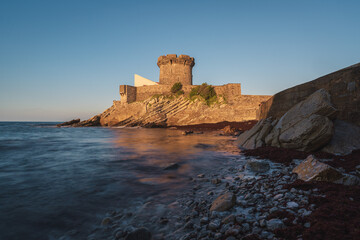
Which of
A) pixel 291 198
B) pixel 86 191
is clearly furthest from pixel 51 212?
pixel 291 198

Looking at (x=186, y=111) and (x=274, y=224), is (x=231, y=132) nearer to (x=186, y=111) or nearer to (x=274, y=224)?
(x=186, y=111)

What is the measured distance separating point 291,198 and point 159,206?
6.91ft

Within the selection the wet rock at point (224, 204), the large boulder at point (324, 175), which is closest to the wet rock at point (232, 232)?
the wet rock at point (224, 204)

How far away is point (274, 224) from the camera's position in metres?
2.00

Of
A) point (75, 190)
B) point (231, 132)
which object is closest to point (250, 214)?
point (75, 190)

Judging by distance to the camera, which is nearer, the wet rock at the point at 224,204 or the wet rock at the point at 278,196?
the wet rock at the point at 224,204

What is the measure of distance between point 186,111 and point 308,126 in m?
24.8

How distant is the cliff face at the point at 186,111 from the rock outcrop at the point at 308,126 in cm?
2169

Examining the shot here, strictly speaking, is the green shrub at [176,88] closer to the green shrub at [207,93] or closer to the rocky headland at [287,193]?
the green shrub at [207,93]

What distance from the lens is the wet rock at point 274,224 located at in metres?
1.98

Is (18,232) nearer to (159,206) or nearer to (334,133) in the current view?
(159,206)

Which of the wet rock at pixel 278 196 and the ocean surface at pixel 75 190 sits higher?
the wet rock at pixel 278 196

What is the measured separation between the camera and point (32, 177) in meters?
4.77

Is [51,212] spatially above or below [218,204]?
below
